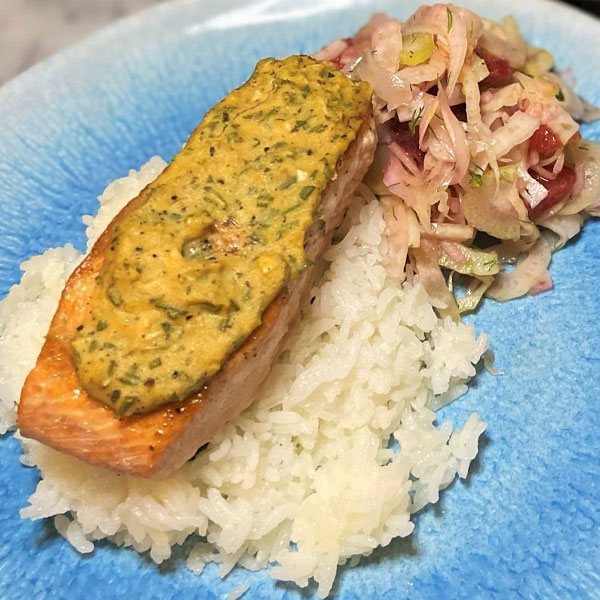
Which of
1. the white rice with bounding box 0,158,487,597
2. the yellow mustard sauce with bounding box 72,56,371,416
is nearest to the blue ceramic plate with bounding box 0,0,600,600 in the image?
the white rice with bounding box 0,158,487,597

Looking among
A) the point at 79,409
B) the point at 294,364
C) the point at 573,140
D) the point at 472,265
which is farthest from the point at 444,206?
the point at 79,409

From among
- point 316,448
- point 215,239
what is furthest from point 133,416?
point 316,448

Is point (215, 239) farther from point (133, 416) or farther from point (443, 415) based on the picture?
point (443, 415)

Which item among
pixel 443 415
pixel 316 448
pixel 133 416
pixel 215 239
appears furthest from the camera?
pixel 443 415

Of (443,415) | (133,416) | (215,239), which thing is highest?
(215,239)

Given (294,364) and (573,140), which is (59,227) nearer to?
(294,364)

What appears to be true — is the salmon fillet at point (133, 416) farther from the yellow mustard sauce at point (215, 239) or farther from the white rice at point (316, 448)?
the white rice at point (316, 448)

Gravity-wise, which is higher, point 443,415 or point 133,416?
point 133,416

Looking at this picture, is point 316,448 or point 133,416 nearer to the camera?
point 133,416
